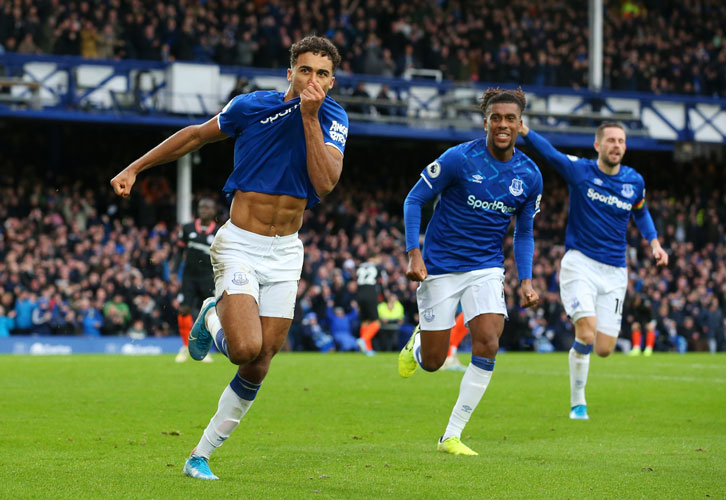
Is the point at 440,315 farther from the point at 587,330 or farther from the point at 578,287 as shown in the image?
the point at 578,287

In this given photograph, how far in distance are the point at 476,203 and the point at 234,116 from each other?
2500 mm

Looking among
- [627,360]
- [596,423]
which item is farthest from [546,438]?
[627,360]

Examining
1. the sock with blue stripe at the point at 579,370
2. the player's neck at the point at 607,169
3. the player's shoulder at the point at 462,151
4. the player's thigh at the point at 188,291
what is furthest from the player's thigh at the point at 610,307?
the player's thigh at the point at 188,291

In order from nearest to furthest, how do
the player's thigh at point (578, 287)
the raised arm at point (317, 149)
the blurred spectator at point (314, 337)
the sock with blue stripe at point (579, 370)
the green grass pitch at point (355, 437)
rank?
the raised arm at point (317, 149) → the green grass pitch at point (355, 437) → the sock with blue stripe at point (579, 370) → the player's thigh at point (578, 287) → the blurred spectator at point (314, 337)

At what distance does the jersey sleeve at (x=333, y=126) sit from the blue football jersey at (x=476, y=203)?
171cm

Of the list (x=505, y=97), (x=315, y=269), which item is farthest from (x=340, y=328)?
(x=505, y=97)

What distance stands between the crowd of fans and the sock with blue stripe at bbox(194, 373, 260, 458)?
77.6 ft

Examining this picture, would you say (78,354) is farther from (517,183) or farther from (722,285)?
(722,285)

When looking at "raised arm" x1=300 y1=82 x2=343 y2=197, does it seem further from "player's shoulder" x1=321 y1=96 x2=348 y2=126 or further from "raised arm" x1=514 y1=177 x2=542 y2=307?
"raised arm" x1=514 y1=177 x2=542 y2=307

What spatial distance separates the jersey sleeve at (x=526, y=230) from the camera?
8688 millimetres

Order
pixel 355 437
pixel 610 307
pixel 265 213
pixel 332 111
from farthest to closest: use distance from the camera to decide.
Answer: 1. pixel 610 307
2. pixel 355 437
3. pixel 332 111
4. pixel 265 213

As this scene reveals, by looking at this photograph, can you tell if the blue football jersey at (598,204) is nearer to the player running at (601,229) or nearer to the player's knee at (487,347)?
the player running at (601,229)

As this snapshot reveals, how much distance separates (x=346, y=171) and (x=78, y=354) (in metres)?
13.8

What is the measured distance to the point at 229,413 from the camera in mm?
6742
